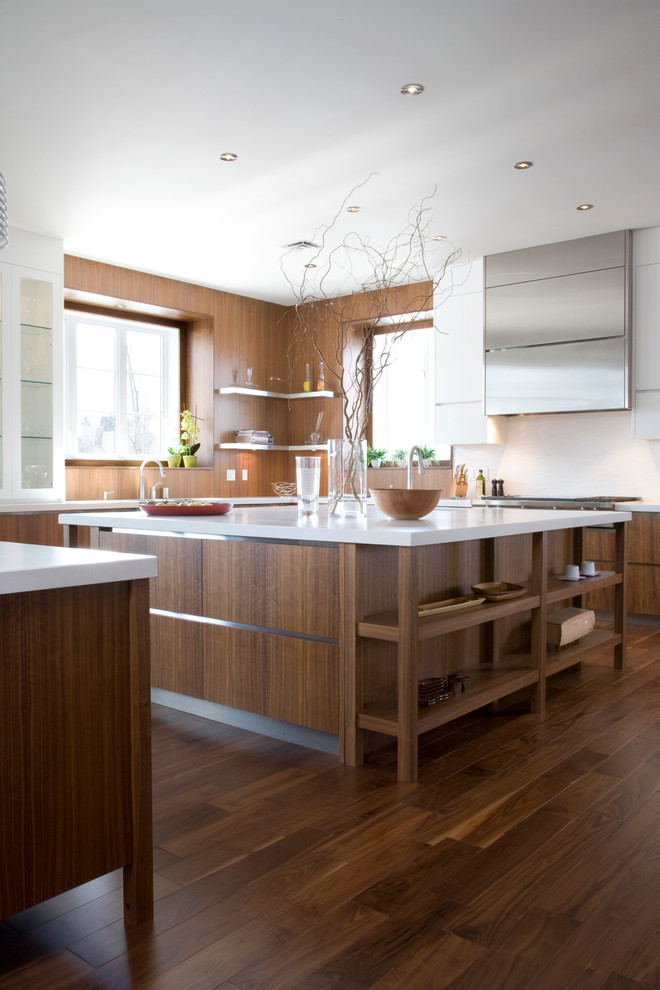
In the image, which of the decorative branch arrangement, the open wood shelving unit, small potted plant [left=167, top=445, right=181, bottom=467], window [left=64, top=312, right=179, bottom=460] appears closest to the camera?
the open wood shelving unit

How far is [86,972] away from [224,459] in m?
5.46

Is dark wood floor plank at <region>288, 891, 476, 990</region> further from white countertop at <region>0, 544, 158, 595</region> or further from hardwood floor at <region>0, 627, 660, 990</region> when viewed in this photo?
white countertop at <region>0, 544, 158, 595</region>

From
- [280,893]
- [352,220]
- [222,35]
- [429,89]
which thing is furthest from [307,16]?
[280,893]

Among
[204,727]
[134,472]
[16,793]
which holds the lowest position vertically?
[204,727]

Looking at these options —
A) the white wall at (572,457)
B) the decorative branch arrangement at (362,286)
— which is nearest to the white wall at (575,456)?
the white wall at (572,457)

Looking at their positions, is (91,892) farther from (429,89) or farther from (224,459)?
(224,459)

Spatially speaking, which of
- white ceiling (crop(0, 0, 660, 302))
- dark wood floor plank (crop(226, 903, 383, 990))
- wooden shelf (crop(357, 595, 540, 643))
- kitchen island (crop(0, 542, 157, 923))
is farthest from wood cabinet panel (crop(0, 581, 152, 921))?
white ceiling (crop(0, 0, 660, 302))

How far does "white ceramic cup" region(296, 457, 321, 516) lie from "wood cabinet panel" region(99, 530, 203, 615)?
0.46 m

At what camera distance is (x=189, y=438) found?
6.60m

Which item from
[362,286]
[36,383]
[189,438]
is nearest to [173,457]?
[189,438]

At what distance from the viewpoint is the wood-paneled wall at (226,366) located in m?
5.79

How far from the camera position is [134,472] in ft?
19.6

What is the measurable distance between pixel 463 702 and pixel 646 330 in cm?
348

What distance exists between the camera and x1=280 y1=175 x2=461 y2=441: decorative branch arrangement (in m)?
5.02
